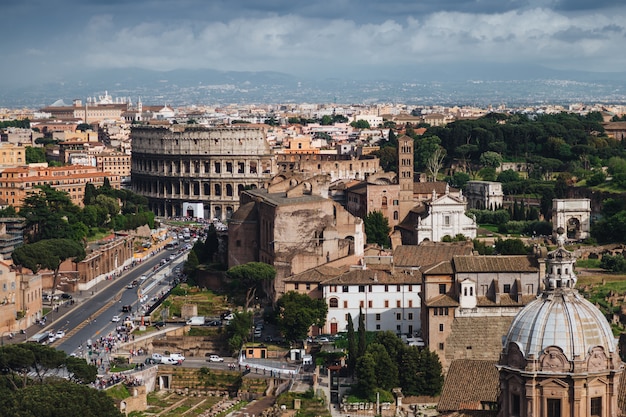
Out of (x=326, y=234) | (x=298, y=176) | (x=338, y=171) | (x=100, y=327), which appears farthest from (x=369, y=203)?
(x=338, y=171)

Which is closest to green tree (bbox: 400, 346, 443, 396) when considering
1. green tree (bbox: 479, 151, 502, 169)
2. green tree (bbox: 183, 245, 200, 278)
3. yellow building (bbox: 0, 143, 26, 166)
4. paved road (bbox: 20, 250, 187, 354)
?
paved road (bbox: 20, 250, 187, 354)

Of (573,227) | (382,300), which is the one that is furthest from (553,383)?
(573,227)

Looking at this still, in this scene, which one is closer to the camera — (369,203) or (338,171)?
(369,203)

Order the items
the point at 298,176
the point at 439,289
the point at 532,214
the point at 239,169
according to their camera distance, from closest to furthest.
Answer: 1. the point at 439,289
2. the point at 298,176
3. the point at 532,214
4. the point at 239,169

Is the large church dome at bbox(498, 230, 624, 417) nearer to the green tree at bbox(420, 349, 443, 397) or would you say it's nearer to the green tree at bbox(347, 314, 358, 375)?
the green tree at bbox(420, 349, 443, 397)

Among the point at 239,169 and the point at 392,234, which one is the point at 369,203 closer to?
the point at 392,234

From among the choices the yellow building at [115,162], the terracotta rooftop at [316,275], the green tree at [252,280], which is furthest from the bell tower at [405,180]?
the yellow building at [115,162]

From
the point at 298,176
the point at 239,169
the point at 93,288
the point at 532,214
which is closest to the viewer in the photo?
the point at 93,288
